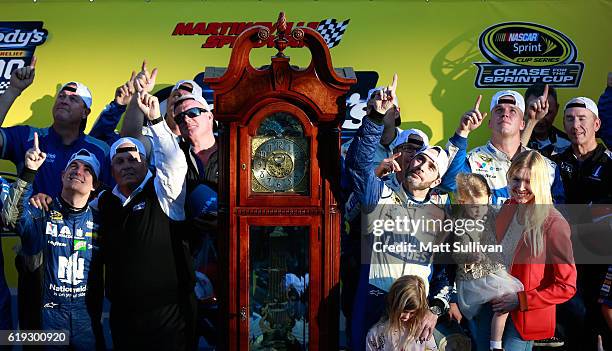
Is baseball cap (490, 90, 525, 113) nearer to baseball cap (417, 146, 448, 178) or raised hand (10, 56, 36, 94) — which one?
baseball cap (417, 146, 448, 178)

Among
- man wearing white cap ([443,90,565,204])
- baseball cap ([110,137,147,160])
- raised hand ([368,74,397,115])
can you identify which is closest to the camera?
raised hand ([368,74,397,115])

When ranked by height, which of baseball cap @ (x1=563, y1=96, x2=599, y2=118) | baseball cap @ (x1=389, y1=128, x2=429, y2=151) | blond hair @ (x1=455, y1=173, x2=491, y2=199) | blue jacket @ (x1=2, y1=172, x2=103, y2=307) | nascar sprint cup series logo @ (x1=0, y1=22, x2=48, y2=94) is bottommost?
blue jacket @ (x1=2, y1=172, x2=103, y2=307)

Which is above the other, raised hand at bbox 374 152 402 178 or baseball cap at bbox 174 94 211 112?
baseball cap at bbox 174 94 211 112

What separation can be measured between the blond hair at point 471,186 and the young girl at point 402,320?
786 millimetres

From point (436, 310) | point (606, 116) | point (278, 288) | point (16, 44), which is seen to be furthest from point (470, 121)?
point (16, 44)

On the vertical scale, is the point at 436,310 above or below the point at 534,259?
below

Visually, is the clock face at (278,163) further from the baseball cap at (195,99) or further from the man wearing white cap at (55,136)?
the man wearing white cap at (55,136)

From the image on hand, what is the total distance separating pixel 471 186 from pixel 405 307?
1.01 metres

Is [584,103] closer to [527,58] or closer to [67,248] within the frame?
[527,58]

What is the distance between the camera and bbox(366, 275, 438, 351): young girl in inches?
170

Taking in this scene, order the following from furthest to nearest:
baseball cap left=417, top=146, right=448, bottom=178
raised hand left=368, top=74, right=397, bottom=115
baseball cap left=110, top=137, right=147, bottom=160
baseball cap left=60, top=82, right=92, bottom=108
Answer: baseball cap left=60, top=82, right=92, bottom=108, baseball cap left=110, top=137, right=147, bottom=160, baseball cap left=417, top=146, right=448, bottom=178, raised hand left=368, top=74, right=397, bottom=115

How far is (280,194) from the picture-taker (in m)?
4.22

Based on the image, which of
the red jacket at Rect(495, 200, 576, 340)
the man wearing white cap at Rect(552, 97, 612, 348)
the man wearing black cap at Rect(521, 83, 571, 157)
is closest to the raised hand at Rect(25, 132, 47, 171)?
the red jacket at Rect(495, 200, 576, 340)

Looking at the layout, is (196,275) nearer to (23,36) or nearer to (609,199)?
(23,36)
